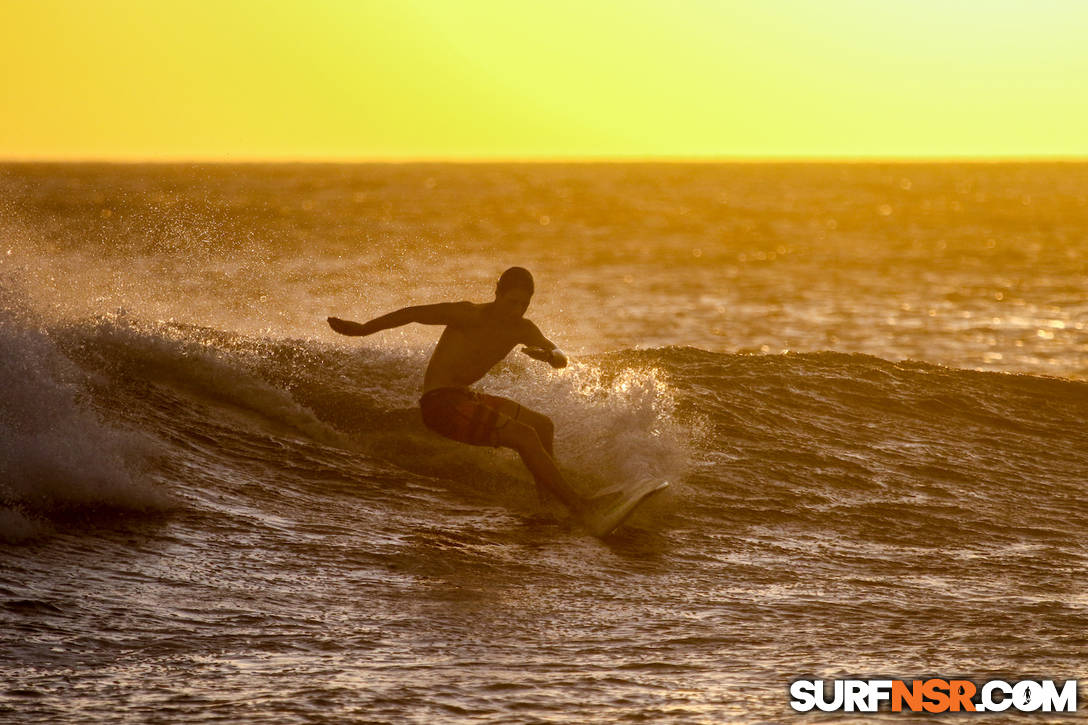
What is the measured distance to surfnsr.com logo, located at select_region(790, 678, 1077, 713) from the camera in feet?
19.2

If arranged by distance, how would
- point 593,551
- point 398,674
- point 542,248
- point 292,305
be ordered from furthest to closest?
point 542,248
point 292,305
point 593,551
point 398,674

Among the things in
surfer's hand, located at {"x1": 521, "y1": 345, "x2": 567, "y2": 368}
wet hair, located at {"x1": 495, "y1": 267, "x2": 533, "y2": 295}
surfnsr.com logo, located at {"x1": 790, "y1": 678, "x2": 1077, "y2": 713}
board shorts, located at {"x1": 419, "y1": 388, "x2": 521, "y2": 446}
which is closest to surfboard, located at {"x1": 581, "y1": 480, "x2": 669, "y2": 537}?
board shorts, located at {"x1": 419, "y1": 388, "x2": 521, "y2": 446}

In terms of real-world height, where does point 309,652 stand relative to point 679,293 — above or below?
below

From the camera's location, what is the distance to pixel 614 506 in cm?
863

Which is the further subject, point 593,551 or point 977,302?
point 977,302

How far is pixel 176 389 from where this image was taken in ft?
36.3

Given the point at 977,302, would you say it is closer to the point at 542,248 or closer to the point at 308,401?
the point at 542,248

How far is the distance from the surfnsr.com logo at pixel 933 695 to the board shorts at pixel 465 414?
3.28 meters

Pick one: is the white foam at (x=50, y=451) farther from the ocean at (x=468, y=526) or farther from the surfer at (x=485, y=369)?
the surfer at (x=485, y=369)

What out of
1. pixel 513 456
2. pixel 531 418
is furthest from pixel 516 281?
pixel 513 456

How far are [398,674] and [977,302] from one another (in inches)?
1519

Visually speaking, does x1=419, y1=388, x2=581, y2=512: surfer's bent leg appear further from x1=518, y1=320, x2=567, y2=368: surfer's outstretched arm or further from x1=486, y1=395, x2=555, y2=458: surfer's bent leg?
x1=518, y1=320, x2=567, y2=368: surfer's outstretched arm

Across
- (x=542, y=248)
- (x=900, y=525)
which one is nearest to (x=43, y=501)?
(x=900, y=525)

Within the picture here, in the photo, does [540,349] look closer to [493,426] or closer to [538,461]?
[493,426]
